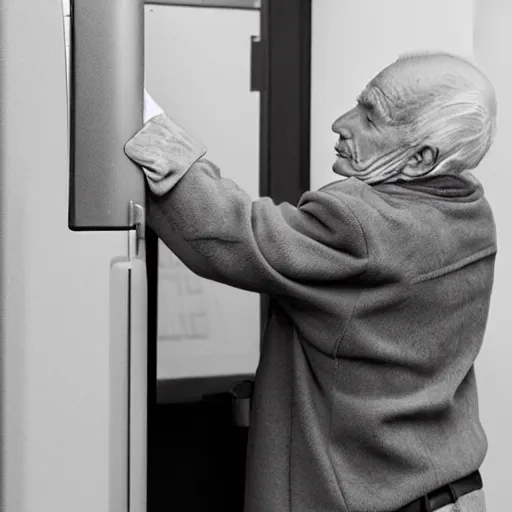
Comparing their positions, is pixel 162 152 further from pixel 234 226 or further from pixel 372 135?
pixel 372 135

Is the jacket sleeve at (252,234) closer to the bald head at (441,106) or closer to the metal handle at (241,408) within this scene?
the bald head at (441,106)

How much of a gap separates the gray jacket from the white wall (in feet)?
1.74

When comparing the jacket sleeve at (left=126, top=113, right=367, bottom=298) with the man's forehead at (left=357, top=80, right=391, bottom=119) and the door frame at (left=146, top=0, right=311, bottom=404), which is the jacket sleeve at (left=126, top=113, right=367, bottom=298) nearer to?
the man's forehead at (left=357, top=80, right=391, bottom=119)

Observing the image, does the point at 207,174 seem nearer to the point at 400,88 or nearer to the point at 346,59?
the point at 400,88

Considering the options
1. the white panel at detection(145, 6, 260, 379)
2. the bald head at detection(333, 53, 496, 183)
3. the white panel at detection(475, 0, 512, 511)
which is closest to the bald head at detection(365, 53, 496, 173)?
the bald head at detection(333, 53, 496, 183)

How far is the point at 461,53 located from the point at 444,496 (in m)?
1.07

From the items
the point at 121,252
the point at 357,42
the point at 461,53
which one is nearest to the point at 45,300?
the point at 121,252

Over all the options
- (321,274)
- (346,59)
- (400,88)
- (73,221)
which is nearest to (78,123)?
(73,221)

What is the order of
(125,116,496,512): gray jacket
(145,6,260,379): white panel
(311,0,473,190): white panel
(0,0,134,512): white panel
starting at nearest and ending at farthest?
(125,116,496,512): gray jacket
(0,0,134,512): white panel
(145,6,260,379): white panel
(311,0,473,190): white panel

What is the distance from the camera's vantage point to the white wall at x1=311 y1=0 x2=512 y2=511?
1.97 metres

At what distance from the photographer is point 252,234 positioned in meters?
1.32

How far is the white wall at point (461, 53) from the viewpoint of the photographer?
1.97 meters

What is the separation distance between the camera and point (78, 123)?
122 centimetres

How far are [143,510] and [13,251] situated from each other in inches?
17.6
